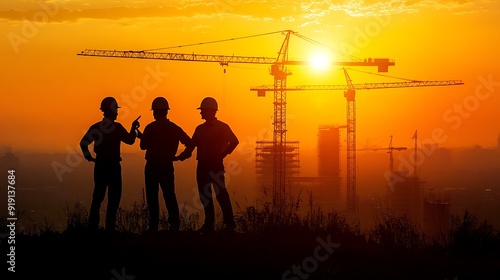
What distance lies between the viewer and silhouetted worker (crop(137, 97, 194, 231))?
12906 mm

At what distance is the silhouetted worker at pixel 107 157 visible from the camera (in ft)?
41.9

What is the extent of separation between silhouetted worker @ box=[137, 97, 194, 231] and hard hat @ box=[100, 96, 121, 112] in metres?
0.62

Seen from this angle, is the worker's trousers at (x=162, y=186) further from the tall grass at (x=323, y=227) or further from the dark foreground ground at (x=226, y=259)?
the dark foreground ground at (x=226, y=259)

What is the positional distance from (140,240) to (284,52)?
383 feet

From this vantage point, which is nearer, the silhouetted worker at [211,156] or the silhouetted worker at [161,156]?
the silhouetted worker at [161,156]

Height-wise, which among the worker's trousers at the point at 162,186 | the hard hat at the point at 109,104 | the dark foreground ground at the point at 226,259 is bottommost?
the dark foreground ground at the point at 226,259

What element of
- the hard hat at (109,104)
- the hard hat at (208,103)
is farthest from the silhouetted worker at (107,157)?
the hard hat at (208,103)

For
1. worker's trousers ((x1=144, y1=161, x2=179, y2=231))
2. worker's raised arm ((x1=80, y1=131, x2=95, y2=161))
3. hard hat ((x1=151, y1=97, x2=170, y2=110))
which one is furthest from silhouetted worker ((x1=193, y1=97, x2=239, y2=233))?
worker's raised arm ((x1=80, y1=131, x2=95, y2=161))

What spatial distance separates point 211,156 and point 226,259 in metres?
3.03

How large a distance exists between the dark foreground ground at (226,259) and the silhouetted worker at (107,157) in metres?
1.18

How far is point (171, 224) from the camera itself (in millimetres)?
12859

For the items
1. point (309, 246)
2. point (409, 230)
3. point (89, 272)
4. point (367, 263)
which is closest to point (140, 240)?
point (89, 272)

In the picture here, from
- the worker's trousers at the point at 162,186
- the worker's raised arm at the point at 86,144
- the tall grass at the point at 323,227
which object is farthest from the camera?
the worker's trousers at the point at 162,186

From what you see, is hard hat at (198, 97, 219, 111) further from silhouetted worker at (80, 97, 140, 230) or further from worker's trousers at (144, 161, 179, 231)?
silhouetted worker at (80, 97, 140, 230)
